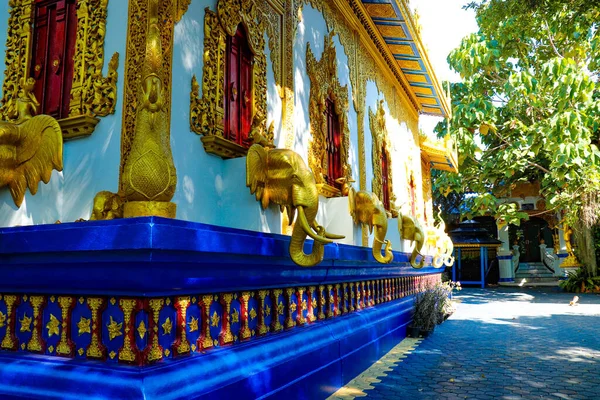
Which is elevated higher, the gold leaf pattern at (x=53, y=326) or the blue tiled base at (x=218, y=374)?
the gold leaf pattern at (x=53, y=326)

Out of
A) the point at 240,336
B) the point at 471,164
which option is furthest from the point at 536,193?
the point at 240,336

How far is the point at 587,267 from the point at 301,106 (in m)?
15.9

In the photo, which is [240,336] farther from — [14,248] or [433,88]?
[433,88]

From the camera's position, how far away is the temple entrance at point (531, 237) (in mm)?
25913

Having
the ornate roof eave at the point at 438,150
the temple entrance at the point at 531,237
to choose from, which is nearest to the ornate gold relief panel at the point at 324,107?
the ornate roof eave at the point at 438,150

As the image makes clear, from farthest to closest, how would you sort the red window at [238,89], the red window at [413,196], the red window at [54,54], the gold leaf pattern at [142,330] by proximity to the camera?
the red window at [413,196]
the red window at [238,89]
the red window at [54,54]
the gold leaf pattern at [142,330]

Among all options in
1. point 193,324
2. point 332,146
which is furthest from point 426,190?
point 193,324

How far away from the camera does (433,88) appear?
10211mm

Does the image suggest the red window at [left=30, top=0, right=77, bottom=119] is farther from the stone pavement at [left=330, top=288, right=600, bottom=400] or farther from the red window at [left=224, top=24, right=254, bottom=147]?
the stone pavement at [left=330, top=288, right=600, bottom=400]

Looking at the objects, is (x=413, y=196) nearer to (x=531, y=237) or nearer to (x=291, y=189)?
(x=291, y=189)

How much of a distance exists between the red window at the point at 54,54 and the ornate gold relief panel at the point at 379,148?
477 centimetres

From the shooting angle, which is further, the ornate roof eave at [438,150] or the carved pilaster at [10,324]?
the ornate roof eave at [438,150]

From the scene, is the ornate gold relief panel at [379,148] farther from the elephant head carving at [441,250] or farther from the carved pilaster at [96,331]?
the carved pilaster at [96,331]

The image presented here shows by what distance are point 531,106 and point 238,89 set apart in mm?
12181
